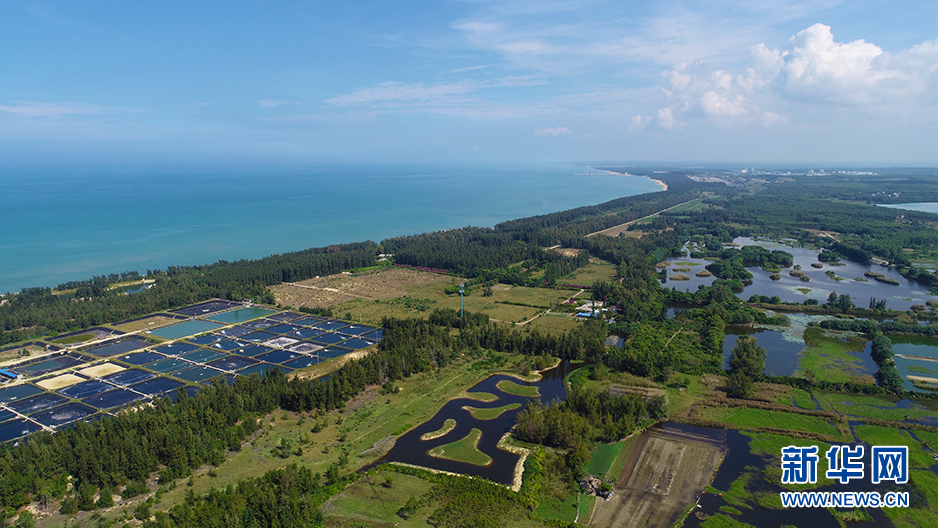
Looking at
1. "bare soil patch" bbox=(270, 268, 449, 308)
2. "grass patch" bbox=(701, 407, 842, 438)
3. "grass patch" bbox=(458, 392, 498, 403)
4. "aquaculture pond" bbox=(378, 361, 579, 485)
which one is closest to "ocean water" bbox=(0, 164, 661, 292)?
"bare soil patch" bbox=(270, 268, 449, 308)

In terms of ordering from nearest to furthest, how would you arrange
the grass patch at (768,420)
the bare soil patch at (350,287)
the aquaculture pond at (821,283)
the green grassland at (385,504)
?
the green grassland at (385,504) → the grass patch at (768,420) → the aquaculture pond at (821,283) → the bare soil patch at (350,287)

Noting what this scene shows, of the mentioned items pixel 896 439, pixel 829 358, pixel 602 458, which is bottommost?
pixel 896 439

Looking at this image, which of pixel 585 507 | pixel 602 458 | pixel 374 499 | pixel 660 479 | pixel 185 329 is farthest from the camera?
pixel 185 329

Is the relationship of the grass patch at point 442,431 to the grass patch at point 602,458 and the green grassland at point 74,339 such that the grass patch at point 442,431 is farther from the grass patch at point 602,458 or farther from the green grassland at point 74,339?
the green grassland at point 74,339

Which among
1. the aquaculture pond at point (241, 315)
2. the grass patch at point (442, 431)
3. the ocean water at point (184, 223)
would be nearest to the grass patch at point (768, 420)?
the grass patch at point (442, 431)

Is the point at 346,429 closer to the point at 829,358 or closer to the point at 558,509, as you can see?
the point at 558,509

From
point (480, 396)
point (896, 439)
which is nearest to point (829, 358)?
point (896, 439)

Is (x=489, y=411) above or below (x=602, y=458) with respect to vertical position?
above
